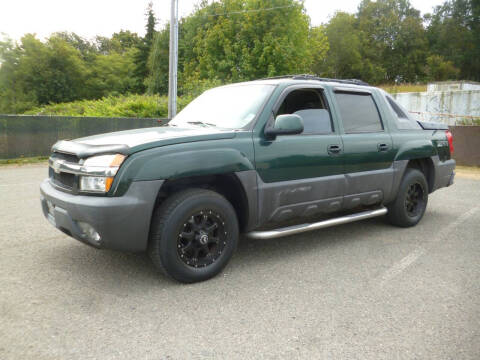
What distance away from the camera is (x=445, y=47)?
212 feet

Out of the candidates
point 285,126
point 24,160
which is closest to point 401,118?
point 285,126

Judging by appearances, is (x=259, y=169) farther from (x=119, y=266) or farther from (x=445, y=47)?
(x=445, y=47)

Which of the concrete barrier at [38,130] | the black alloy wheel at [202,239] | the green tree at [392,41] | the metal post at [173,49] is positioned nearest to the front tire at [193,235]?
the black alloy wheel at [202,239]

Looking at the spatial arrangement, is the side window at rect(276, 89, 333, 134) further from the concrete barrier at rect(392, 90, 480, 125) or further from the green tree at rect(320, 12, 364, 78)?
the green tree at rect(320, 12, 364, 78)

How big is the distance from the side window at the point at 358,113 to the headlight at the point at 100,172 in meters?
2.66

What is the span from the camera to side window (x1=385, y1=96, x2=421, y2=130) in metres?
5.30

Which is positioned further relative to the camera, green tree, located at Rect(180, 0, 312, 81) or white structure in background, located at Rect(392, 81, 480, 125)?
green tree, located at Rect(180, 0, 312, 81)

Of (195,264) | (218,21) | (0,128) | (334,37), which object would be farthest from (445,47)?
(195,264)

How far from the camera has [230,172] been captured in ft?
11.7

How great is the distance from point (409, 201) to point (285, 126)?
2744mm

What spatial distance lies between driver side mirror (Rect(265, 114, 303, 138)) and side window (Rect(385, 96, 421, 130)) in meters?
2.14

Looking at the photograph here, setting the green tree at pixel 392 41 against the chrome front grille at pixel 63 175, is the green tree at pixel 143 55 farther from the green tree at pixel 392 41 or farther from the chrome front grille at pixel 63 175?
the chrome front grille at pixel 63 175

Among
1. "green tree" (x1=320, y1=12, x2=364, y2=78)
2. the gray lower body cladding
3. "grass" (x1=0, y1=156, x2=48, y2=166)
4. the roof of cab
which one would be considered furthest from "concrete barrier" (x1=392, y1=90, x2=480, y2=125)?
"green tree" (x1=320, y1=12, x2=364, y2=78)

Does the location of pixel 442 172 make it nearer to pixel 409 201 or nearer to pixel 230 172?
pixel 409 201
